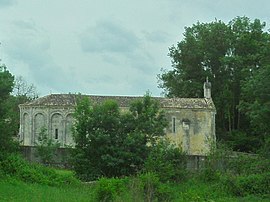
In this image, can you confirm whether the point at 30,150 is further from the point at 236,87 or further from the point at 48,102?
the point at 236,87

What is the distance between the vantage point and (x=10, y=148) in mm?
35281

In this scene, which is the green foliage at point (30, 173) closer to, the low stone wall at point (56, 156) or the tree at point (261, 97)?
the low stone wall at point (56, 156)

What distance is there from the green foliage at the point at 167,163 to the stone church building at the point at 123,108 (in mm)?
18395

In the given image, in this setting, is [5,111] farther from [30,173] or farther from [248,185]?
[248,185]

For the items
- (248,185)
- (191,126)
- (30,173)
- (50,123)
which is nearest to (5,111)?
(30,173)

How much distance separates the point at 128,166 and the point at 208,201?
39.0ft

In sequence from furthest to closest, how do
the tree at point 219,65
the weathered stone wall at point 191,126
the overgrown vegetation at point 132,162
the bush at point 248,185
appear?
1. the tree at point 219,65
2. the weathered stone wall at point 191,126
3. the bush at point 248,185
4. the overgrown vegetation at point 132,162

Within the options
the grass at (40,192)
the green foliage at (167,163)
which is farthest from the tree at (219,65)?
the grass at (40,192)

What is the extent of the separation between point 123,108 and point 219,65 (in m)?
13.7

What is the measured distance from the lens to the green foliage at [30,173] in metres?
31.8

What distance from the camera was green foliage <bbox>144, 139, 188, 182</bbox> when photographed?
32.6m

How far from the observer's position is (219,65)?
Answer: 61.3m

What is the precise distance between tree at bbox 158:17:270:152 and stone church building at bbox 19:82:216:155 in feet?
17.8

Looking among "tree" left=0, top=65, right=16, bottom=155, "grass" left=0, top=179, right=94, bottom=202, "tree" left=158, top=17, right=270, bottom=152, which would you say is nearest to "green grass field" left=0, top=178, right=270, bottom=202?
"grass" left=0, top=179, right=94, bottom=202
